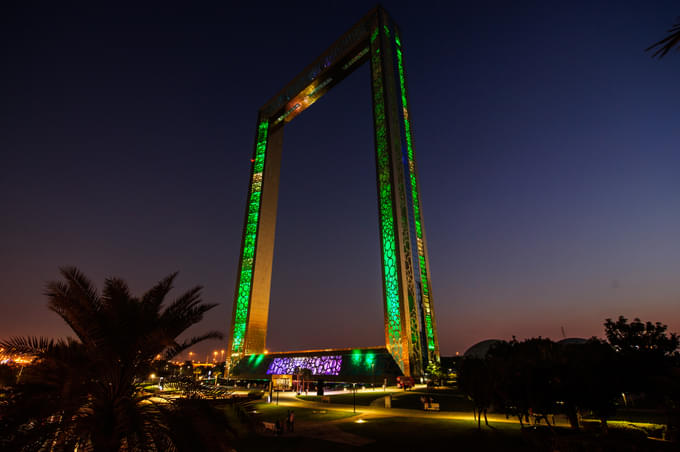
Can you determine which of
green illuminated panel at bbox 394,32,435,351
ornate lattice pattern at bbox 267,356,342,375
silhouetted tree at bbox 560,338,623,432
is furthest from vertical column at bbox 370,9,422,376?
silhouetted tree at bbox 560,338,623,432

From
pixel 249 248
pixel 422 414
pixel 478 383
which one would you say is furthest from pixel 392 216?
pixel 249 248

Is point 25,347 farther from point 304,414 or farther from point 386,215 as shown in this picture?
point 386,215

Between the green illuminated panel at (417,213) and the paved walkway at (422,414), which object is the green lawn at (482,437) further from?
the green illuminated panel at (417,213)

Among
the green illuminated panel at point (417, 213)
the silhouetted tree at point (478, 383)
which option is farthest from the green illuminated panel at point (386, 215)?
the silhouetted tree at point (478, 383)

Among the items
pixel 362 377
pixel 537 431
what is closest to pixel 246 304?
pixel 362 377

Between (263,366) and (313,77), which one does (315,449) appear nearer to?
(263,366)

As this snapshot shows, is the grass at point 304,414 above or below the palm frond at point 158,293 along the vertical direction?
below
